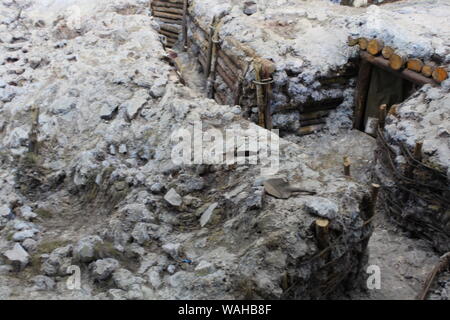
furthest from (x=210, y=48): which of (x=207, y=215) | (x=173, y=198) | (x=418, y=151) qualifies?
(x=207, y=215)

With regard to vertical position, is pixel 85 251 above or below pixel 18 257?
above

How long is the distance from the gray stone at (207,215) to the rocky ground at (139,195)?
0.7 inches

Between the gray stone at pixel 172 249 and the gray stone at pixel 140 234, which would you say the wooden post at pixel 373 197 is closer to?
the gray stone at pixel 172 249

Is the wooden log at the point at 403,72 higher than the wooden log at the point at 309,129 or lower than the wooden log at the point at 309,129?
higher

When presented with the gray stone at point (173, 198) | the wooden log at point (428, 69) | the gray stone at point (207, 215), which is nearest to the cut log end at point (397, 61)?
the wooden log at point (428, 69)

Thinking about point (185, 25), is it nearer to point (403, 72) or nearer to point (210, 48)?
point (210, 48)

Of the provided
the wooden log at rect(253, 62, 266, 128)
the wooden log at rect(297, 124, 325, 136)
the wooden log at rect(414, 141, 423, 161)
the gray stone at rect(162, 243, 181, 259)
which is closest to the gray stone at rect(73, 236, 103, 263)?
the gray stone at rect(162, 243, 181, 259)

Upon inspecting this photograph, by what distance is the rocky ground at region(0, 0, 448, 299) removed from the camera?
5312mm

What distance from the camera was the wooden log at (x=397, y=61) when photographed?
984cm

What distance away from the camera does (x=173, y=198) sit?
6395 millimetres

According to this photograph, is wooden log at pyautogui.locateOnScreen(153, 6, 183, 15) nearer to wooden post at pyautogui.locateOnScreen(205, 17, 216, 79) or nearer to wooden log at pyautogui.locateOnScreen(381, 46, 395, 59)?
wooden post at pyautogui.locateOnScreen(205, 17, 216, 79)

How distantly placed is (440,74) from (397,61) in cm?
92

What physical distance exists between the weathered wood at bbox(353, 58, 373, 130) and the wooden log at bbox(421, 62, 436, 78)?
1.46 m
